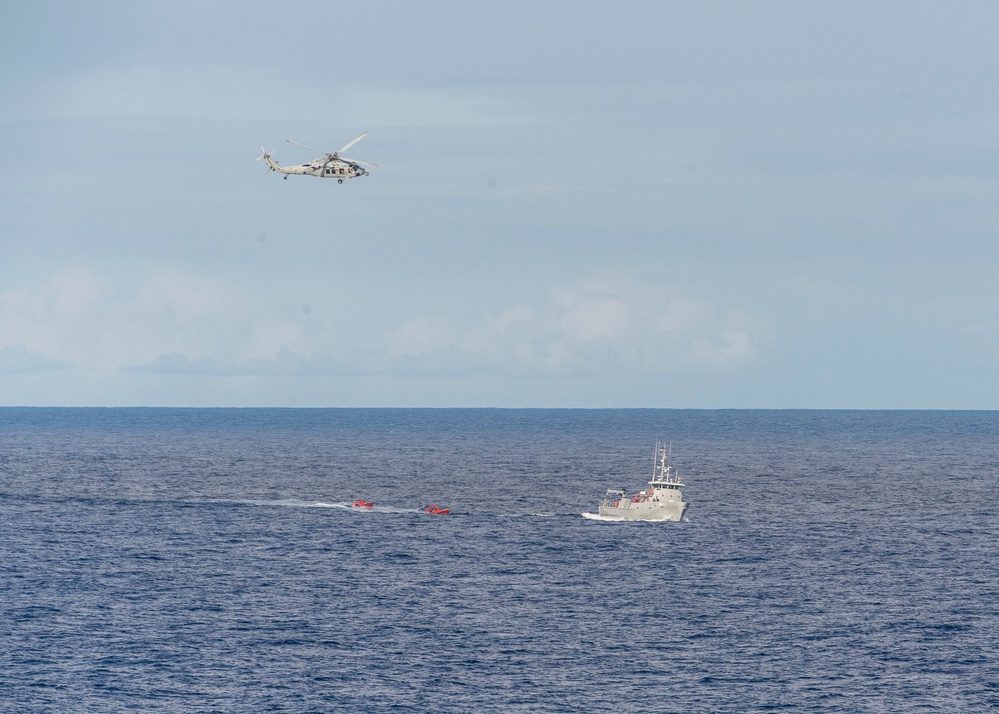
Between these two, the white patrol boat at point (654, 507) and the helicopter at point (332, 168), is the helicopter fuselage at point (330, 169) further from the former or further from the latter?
the white patrol boat at point (654, 507)

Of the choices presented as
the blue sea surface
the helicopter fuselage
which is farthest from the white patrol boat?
the helicopter fuselage

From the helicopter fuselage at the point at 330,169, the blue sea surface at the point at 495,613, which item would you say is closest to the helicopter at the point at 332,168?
the helicopter fuselage at the point at 330,169

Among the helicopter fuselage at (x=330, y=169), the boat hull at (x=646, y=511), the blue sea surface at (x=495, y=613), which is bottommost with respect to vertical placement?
the blue sea surface at (x=495, y=613)

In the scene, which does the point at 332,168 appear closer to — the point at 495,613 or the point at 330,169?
the point at 330,169

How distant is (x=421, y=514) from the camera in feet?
541

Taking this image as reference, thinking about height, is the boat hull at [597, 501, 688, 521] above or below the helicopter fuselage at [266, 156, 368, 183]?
below

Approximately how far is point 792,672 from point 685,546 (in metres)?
50.9

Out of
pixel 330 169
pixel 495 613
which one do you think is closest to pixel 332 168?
pixel 330 169

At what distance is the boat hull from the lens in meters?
156

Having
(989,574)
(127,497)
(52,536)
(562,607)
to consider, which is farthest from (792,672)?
(127,497)

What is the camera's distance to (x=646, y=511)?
156375 millimetres

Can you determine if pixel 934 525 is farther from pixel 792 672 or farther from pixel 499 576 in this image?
pixel 792 672

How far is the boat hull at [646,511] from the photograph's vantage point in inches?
6127

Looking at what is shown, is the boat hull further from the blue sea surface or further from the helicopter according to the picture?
the helicopter
